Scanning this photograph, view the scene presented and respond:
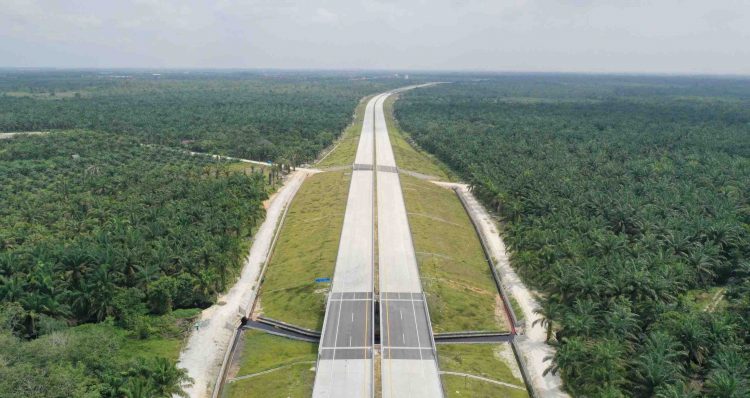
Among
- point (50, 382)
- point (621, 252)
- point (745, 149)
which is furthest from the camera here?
point (745, 149)

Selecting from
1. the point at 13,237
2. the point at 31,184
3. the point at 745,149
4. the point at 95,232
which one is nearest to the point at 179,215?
the point at 95,232

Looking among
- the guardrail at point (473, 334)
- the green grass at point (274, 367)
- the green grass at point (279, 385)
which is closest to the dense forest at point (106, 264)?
the green grass at point (279, 385)

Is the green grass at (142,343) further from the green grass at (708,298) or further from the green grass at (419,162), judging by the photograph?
the green grass at (419,162)

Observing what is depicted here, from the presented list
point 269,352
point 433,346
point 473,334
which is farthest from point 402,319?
point 269,352

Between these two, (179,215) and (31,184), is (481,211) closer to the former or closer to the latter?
(179,215)

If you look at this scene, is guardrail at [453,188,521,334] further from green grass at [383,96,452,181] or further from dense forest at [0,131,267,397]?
dense forest at [0,131,267,397]

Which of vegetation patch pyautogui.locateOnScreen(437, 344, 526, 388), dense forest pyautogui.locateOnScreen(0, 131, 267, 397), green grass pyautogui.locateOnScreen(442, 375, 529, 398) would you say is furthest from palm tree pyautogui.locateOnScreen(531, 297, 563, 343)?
dense forest pyautogui.locateOnScreen(0, 131, 267, 397)
